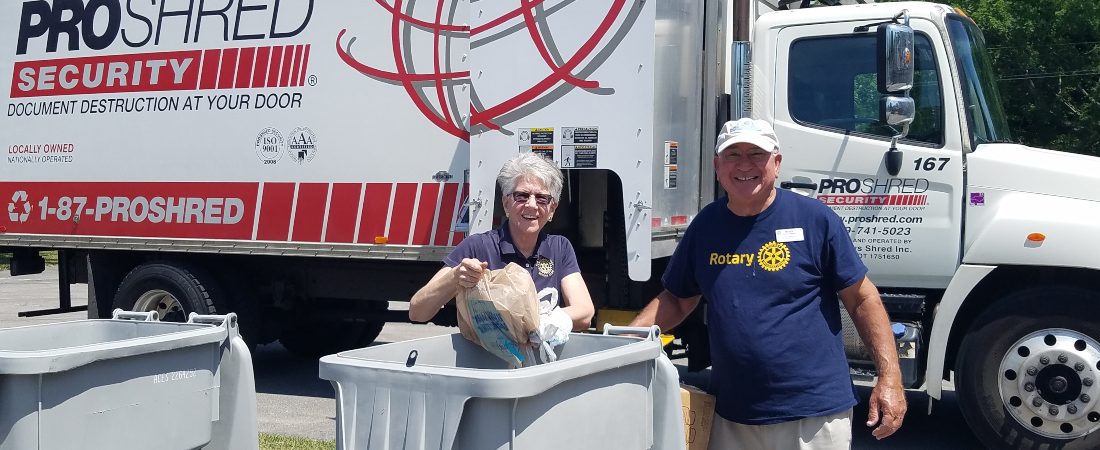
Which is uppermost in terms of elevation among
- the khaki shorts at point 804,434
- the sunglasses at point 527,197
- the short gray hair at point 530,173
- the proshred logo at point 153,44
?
the proshred logo at point 153,44

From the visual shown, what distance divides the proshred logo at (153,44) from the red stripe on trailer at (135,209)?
28.1 inches

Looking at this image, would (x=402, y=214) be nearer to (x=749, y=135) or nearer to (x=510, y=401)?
(x=749, y=135)

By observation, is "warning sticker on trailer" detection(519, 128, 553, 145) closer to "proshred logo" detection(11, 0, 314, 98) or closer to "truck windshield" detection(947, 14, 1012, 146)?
"proshred logo" detection(11, 0, 314, 98)

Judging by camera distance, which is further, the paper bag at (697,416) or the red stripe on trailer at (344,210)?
the red stripe on trailer at (344,210)

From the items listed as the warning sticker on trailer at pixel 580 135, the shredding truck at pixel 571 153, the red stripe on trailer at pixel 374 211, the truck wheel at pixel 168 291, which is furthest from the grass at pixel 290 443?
the warning sticker on trailer at pixel 580 135

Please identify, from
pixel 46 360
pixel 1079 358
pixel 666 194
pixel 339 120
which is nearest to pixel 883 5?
pixel 666 194

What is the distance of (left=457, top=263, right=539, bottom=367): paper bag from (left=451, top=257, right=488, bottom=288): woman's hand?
0.05ft

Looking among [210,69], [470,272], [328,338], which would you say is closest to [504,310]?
[470,272]

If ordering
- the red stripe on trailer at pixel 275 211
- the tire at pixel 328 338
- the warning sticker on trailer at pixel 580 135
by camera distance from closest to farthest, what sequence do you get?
the warning sticker on trailer at pixel 580 135 < the red stripe on trailer at pixel 275 211 < the tire at pixel 328 338

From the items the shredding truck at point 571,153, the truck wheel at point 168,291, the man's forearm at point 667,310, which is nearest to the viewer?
the man's forearm at point 667,310

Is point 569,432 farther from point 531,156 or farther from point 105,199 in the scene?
point 105,199

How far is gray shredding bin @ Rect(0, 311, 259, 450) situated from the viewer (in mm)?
3562

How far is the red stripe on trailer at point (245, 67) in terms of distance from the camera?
7652 millimetres

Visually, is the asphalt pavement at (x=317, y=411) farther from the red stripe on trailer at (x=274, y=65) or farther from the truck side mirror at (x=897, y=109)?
the red stripe on trailer at (x=274, y=65)
